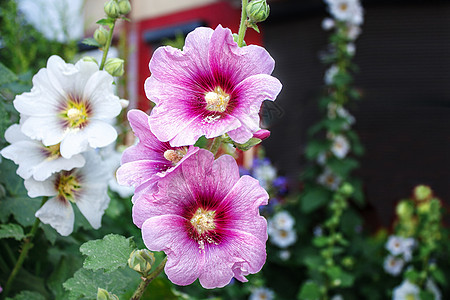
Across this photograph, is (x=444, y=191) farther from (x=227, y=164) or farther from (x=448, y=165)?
(x=227, y=164)

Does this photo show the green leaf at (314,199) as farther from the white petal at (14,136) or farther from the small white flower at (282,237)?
the white petal at (14,136)

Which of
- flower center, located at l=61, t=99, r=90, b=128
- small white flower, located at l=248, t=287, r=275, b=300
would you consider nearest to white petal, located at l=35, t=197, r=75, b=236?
flower center, located at l=61, t=99, r=90, b=128

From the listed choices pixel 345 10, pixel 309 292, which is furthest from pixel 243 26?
pixel 345 10

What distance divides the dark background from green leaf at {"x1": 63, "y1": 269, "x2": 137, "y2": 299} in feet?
9.69

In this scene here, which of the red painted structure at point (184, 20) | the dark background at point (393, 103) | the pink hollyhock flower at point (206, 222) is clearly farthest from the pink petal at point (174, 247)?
the red painted structure at point (184, 20)

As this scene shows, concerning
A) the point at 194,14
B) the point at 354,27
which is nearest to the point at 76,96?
the point at 354,27

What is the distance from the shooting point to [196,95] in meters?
0.53

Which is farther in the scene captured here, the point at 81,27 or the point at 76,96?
the point at 81,27

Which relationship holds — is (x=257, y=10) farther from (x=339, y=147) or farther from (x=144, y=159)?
(x=339, y=147)

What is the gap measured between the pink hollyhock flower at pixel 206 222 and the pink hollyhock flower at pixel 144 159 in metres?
0.03

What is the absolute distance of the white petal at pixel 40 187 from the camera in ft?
2.06

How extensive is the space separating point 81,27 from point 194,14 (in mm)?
3454

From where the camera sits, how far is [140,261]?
1.58ft

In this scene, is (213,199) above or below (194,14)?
below
